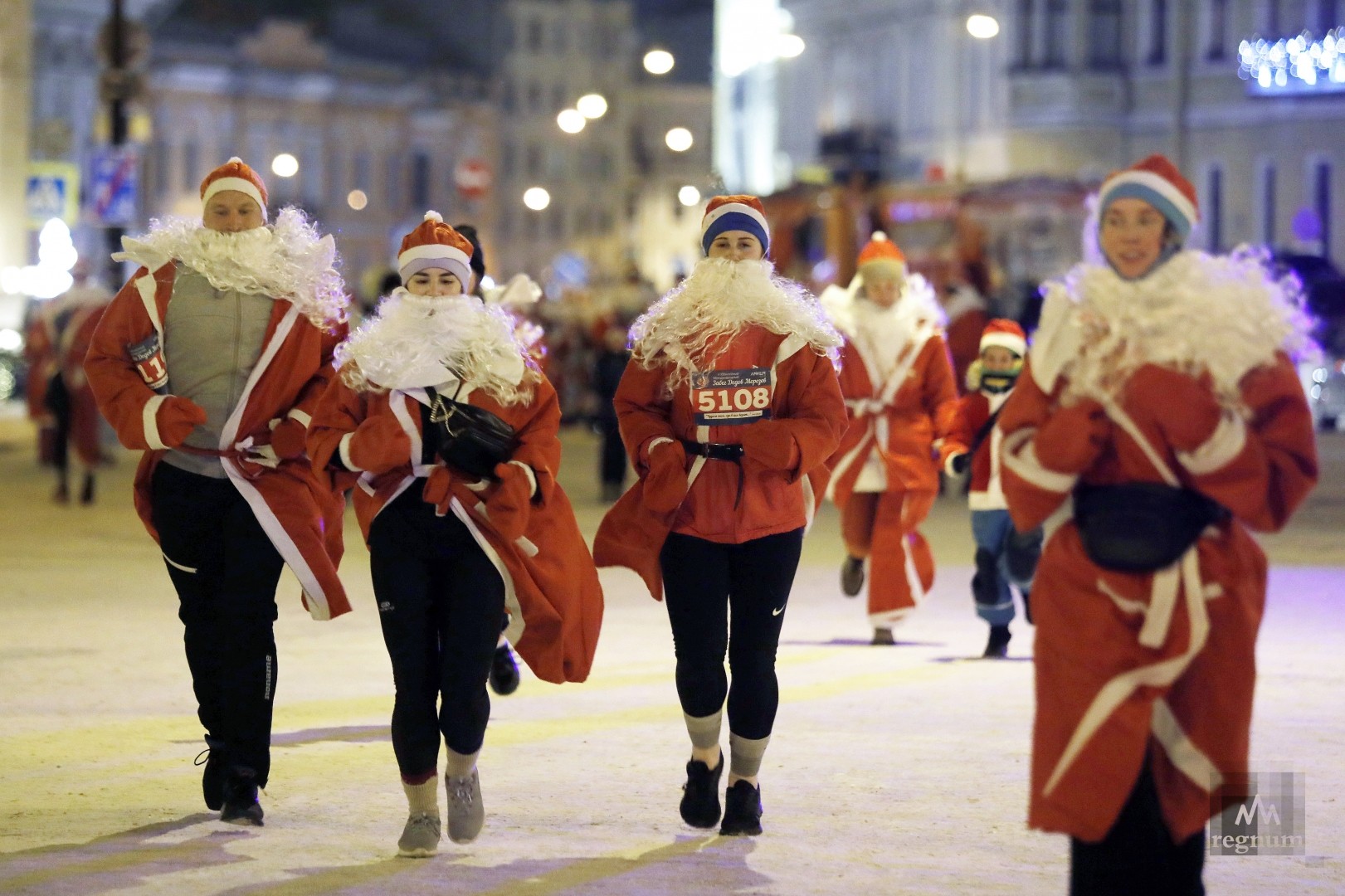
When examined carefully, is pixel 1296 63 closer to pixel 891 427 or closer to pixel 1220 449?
pixel 891 427

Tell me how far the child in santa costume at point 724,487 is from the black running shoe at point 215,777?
128 centimetres

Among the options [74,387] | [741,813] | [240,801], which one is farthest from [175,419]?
[74,387]

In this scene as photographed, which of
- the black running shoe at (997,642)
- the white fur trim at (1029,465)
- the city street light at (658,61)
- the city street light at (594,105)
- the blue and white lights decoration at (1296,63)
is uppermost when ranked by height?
the blue and white lights decoration at (1296,63)

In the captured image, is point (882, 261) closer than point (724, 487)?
No

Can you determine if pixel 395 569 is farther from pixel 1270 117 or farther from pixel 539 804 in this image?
pixel 1270 117

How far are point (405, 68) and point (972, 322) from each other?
72.0 meters

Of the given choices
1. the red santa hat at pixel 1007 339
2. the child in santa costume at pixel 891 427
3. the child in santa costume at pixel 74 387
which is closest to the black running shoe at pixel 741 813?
the child in santa costume at pixel 891 427

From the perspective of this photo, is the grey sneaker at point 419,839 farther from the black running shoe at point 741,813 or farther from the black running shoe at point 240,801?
the black running shoe at point 741,813

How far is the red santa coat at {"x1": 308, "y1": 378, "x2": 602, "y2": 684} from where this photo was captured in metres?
6.32

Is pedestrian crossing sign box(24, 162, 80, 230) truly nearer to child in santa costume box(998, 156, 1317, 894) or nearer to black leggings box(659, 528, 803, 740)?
black leggings box(659, 528, 803, 740)

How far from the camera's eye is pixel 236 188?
7082 mm

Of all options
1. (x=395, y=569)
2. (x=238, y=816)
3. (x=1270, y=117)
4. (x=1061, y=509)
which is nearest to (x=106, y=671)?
(x=238, y=816)

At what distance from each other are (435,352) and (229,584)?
1002 mm

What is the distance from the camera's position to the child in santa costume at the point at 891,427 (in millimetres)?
10906
